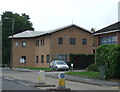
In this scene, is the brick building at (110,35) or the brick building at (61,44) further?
the brick building at (61,44)

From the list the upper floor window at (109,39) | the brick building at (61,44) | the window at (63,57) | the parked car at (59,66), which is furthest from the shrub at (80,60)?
the upper floor window at (109,39)

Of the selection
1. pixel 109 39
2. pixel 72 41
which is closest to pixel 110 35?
pixel 109 39

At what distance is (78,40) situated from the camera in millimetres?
53750

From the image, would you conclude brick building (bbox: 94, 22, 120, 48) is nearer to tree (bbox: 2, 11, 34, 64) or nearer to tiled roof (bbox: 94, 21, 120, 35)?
tiled roof (bbox: 94, 21, 120, 35)

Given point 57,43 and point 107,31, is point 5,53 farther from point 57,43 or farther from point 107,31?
point 107,31

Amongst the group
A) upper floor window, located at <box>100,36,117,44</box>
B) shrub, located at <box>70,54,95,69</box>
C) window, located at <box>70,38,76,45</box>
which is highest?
window, located at <box>70,38,76,45</box>

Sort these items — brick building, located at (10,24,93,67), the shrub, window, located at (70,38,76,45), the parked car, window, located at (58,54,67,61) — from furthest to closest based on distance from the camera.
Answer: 1. window, located at (70,38,76,45)
2. window, located at (58,54,67,61)
3. brick building, located at (10,24,93,67)
4. the shrub
5. the parked car

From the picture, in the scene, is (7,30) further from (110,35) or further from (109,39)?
(110,35)

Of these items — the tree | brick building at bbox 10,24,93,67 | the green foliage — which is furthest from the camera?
the tree

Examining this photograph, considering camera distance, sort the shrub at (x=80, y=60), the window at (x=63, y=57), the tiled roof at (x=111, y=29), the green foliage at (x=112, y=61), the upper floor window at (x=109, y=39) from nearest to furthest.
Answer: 1. the green foliage at (x=112, y=61)
2. the tiled roof at (x=111, y=29)
3. the upper floor window at (x=109, y=39)
4. the shrub at (x=80, y=60)
5. the window at (x=63, y=57)

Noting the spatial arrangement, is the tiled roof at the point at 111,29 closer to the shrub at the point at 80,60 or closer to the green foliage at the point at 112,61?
the green foliage at the point at 112,61

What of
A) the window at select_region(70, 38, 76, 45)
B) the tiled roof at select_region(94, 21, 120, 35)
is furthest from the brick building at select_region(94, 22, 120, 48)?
the window at select_region(70, 38, 76, 45)

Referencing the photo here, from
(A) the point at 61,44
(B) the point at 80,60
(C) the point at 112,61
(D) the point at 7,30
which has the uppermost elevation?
(D) the point at 7,30

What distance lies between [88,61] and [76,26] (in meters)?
8.06
